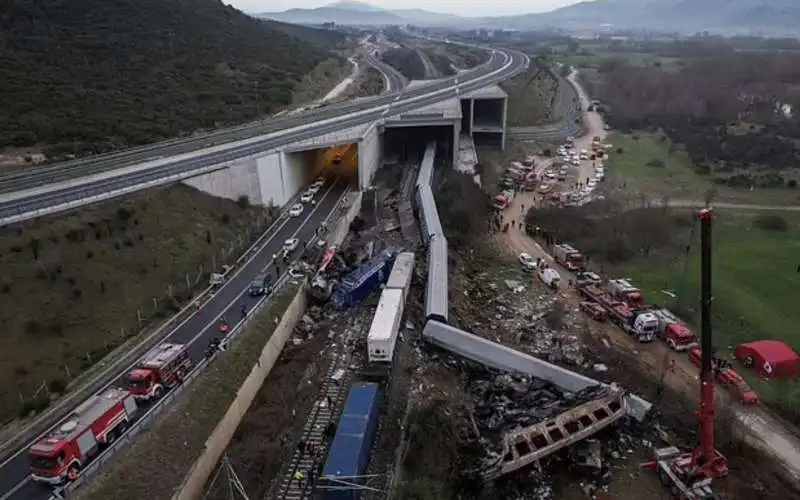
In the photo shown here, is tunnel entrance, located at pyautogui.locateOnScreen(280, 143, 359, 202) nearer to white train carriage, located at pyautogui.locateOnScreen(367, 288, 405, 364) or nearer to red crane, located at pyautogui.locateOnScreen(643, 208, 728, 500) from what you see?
white train carriage, located at pyautogui.locateOnScreen(367, 288, 405, 364)

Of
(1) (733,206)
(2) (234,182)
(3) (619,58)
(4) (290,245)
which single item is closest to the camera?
(4) (290,245)

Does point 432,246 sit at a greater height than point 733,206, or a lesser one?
greater

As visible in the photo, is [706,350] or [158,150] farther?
[158,150]

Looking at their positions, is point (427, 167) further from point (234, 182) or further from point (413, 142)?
point (234, 182)

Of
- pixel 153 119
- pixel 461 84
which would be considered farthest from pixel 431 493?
pixel 461 84

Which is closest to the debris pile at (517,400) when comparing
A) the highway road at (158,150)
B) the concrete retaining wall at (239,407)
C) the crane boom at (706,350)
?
the crane boom at (706,350)

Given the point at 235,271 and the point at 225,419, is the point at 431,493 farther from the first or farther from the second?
the point at 235,271

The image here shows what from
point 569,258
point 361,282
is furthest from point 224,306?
point 569,258
